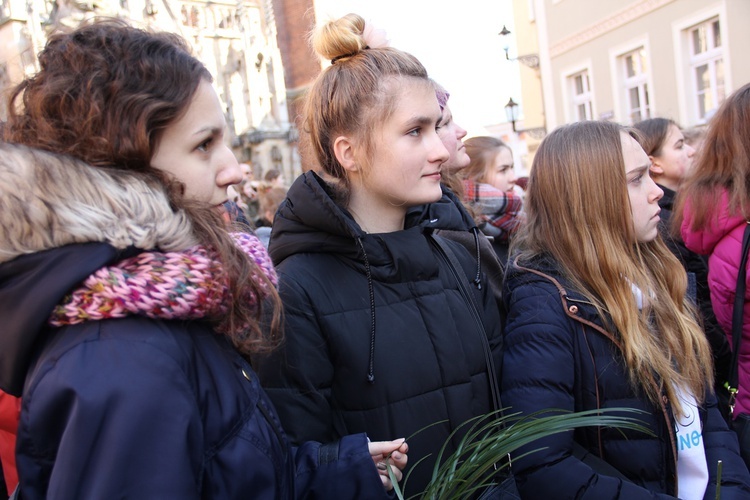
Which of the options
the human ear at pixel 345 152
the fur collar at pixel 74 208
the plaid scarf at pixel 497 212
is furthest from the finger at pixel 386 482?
the plaid scarf at pixel 497 212

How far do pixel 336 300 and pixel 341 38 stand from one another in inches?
34.3

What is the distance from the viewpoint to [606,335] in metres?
2.21

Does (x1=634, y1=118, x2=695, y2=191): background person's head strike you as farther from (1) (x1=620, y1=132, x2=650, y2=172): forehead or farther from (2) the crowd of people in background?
(1) (x1=620, y1=132, x2=650, y2=172): forehead

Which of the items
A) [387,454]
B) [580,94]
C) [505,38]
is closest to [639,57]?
[580,94]

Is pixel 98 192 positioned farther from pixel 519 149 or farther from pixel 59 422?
pixel 519 149

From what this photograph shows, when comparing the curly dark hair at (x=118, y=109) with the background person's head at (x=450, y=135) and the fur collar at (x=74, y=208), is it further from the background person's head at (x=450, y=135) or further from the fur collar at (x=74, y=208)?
the background person's head at (x=450, y=135)

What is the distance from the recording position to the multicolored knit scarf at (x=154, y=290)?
3.96 feet

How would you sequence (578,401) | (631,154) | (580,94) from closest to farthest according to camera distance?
(578,401), (631,154), (580,94)

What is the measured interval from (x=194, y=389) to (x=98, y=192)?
43 cm

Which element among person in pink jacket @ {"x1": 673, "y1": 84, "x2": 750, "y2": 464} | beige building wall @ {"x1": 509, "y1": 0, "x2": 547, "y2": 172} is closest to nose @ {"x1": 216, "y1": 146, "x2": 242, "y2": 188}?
Result: person in pink jacket @ {"x1": 673, "y1": 84, "x2": 750, "y2": 464}

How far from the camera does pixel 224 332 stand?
147cm

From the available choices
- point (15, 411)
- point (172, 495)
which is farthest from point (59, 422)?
point (15, 411)

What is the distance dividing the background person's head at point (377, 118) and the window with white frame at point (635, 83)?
47.9ft

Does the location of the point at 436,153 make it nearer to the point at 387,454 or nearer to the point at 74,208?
the point at 387,454
